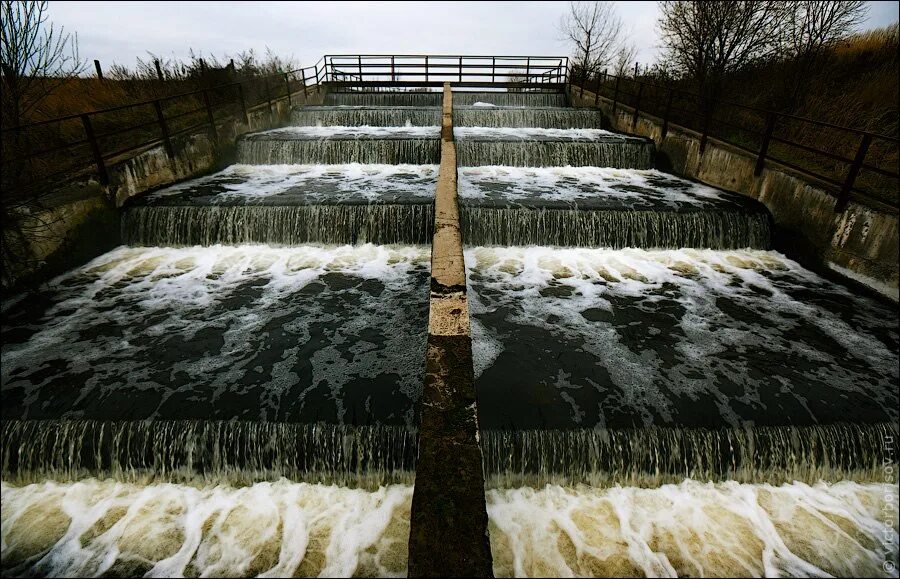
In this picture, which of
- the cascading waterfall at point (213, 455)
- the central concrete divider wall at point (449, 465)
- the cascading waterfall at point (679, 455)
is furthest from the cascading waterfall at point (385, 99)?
the cascading waterfall at point (679, 455)

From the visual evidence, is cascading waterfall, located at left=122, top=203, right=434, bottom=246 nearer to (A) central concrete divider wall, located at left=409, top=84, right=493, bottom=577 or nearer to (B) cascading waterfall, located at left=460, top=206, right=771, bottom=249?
(B) cascading waterfall, located at left=460, top=206, right=771, bottom=249

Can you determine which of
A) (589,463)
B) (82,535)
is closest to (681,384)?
(589,463)

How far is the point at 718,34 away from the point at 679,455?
13.0 metres

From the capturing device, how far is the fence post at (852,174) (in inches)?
231

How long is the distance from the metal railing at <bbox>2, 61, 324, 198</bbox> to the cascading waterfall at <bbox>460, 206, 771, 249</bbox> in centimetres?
656

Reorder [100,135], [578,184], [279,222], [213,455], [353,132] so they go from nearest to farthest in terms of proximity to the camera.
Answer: [213,455]
[279,222]
[100,135]
[578,184]
[353,132]

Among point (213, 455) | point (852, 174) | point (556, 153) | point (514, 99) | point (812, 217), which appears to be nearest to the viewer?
point (213, 455)

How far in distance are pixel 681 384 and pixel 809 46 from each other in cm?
1142

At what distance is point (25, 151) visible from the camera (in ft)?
24.1

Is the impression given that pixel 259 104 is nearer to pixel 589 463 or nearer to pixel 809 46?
pixel 589 463

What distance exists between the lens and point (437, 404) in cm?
318

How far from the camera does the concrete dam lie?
3256 millimetres

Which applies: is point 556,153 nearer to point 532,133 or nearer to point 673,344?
point 532,133

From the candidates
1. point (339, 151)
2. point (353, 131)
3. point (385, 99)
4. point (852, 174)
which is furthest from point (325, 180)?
point (385, 99)
